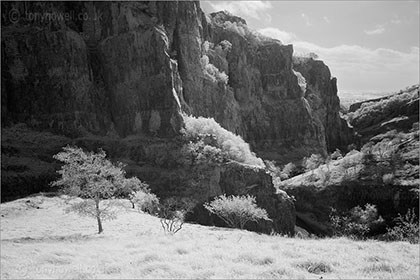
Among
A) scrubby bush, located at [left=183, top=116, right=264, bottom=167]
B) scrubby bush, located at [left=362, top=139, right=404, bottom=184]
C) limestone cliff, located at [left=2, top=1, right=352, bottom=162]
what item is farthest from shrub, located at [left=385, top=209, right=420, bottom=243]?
limestone cliff, located at [left=2, top=1, right=352, bottom=162]

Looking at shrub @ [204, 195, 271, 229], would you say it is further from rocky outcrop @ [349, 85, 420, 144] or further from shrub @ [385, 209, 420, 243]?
rocky outcrop @ [349, 85, 420, 144]

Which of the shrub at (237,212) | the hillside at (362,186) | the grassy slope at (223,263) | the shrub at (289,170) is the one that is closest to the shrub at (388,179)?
the hillside at (362,186)

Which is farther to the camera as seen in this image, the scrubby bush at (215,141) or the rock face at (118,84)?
the scrubby bush at (215,141)

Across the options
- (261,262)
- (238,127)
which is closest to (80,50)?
(238,127)

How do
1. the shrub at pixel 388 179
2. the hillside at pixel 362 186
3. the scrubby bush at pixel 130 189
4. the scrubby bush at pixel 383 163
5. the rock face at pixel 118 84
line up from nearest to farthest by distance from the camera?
1. the scrubby bush at pixel 130 189
2. the rock face at pixel 118 84
3. the hillside at pixel 362 186
4. the shrub at pixel 388 179
5. the scrubby bush at pixel 383 163

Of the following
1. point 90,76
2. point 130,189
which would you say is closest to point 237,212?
point 130,189

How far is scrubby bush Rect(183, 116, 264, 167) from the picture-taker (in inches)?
3484

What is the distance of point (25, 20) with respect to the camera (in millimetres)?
103188

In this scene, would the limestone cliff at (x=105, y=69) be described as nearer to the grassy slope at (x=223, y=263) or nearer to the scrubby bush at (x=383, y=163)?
the scrubby bush at (x=383, y=163)

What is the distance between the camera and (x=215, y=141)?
94.1 metres

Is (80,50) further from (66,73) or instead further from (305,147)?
(305,147)

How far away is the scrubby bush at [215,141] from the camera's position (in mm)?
88500

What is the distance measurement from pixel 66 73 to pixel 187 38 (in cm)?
3870

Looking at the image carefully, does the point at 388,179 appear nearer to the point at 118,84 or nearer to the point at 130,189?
the point at 130,189
